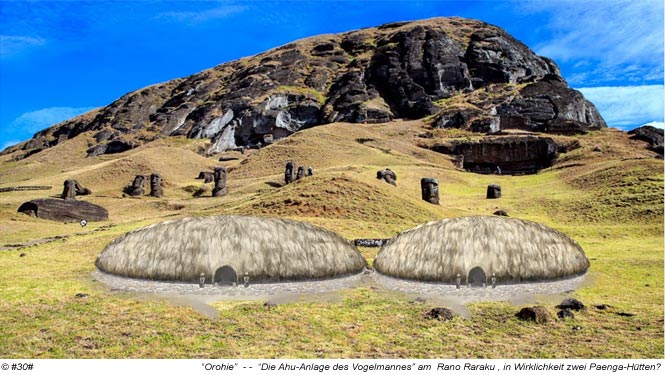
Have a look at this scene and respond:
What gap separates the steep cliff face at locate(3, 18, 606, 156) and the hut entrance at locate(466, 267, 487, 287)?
293 feet

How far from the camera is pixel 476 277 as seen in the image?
19.7m

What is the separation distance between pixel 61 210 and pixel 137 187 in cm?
2551

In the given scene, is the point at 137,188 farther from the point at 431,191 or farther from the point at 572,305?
the point at 572,305

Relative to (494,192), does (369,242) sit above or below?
below

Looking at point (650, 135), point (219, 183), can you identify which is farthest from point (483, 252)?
point (650, 135)

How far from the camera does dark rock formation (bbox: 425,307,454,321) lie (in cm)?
1541

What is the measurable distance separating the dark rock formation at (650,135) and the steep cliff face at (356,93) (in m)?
10.2

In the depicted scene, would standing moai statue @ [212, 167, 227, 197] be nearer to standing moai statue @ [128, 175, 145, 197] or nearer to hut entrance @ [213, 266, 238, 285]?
standing moai statue @ [128, 175, 145, 197]

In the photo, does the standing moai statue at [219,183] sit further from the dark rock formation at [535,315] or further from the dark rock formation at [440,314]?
the dark rock formation at [535,315]

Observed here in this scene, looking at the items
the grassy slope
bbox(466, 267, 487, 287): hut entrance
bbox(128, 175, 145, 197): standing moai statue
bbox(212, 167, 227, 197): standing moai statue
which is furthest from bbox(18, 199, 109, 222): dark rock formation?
bbox(466, 267, 487, 287): hut entrance

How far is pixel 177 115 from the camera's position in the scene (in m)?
149

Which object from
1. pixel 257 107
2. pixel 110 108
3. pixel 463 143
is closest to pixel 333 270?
pixel 463 143

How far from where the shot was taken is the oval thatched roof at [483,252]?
63.6 ft

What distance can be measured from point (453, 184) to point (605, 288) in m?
47.0
